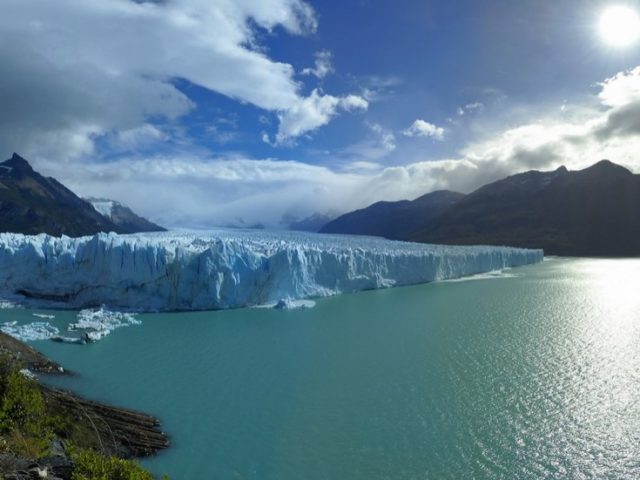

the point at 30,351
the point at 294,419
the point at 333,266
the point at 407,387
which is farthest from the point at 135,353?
the point at 333,266

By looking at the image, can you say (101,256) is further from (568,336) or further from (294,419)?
(568,336)

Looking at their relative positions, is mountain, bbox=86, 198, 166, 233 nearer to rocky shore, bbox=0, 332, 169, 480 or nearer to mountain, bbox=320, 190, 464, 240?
mountain, bbox=320, 190, 464, 240

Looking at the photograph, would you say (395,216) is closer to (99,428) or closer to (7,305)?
(7,305)

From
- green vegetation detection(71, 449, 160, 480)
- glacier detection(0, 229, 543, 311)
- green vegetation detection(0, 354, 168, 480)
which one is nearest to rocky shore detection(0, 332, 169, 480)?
green vegetation detection(0, 354, 168, 480)

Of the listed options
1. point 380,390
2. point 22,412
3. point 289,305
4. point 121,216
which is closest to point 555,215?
point 289,305

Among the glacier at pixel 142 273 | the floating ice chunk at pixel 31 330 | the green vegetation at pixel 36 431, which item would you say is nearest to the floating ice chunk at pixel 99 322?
the floating ice chunk at pixel 31 330

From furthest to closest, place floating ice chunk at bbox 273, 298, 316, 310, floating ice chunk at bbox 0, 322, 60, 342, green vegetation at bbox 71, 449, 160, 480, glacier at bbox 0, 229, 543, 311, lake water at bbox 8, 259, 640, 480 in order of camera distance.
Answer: floating ice chunk at bbox 273, 298, 316, 310 → glacier at bbox 0, 229, 543, 311 → floating ice chunk at bbox 0, 322, 60, 342 → lake water at bbox 8, 259, 640, 480 → green vegetation at bbox 71, 449, 160, 480

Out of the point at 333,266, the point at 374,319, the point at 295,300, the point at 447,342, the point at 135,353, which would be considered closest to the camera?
the point at 135,353
